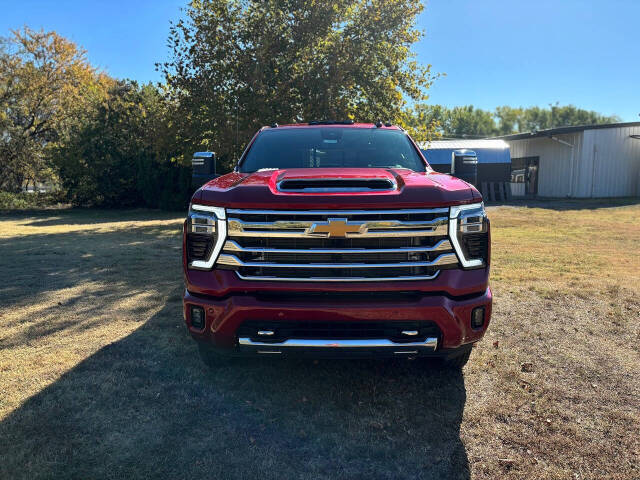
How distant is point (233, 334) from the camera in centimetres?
279

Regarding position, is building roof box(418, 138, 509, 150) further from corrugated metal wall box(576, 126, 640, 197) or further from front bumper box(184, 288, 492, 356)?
front bumper box(184, 288, 492, 356)

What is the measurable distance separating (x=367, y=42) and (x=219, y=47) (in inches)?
170

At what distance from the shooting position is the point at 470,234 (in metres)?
2.83

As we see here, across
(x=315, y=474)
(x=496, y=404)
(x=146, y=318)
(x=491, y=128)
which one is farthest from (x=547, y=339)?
(x=491, y=128)

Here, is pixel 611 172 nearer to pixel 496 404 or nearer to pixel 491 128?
pixel 496 404

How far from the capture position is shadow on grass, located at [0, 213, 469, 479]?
2.41 metres

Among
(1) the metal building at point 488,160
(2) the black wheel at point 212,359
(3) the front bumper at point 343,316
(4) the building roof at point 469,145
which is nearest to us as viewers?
(3) the front bumper at point 343,316

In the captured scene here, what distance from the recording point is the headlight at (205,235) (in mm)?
Result: 2820

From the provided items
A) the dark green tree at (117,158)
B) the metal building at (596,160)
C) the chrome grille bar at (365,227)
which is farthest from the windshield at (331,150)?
the metal building at (596,160)

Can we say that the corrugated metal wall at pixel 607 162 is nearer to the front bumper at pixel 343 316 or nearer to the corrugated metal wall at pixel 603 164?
the corrugated metal wall at pixel 603 164

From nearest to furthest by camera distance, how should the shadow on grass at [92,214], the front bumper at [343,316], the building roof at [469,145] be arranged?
the front bumper at [343,316] < the shadow on grass at [92,214] < the building roof at [469,145]

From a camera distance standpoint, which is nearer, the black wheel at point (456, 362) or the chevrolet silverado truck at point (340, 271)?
the chevrolet silverado truck at point (340, 271)

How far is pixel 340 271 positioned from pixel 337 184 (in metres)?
0.58

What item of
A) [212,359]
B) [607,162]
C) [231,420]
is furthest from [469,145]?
[231,420]
